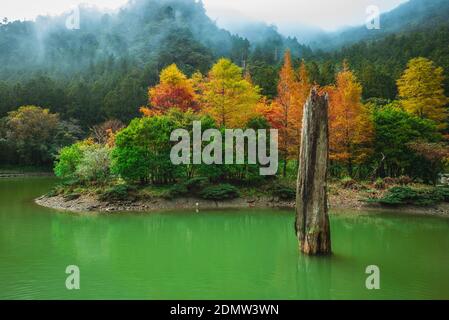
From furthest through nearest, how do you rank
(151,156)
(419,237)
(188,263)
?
(151,156)
(419,237)
(188,263)

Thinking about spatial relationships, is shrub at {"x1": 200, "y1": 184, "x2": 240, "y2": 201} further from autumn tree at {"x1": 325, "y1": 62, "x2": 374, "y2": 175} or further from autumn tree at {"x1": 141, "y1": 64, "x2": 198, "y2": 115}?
autumn tree at {"x1": 141, "y1": 64, "x2": 198, "y2": 115}

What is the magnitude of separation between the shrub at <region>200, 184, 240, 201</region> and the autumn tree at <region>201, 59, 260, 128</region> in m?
4.84

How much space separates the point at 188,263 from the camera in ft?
33.9

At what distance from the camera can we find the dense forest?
2328cm

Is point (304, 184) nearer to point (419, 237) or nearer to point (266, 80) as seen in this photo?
point (419, 237)

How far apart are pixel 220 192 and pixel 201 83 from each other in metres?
8.88

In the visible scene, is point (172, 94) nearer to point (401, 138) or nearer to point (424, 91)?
point (401, 138)

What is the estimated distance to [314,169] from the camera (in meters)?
10.5

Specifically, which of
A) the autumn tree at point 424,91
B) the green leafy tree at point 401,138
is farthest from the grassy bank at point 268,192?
the autumn tree at point 424,91

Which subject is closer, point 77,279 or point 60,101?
point 77,279

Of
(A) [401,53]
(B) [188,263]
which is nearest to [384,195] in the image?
(B) [188,263]

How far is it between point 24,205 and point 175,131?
324 inches

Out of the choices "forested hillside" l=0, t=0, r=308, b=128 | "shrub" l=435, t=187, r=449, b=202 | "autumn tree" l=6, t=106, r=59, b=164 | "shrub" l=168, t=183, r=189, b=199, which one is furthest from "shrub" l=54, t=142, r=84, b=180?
"forested hillside" l=0, t=0, r=308, b=128

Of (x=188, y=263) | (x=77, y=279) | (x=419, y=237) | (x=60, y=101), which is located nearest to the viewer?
(x=77, y=279)
